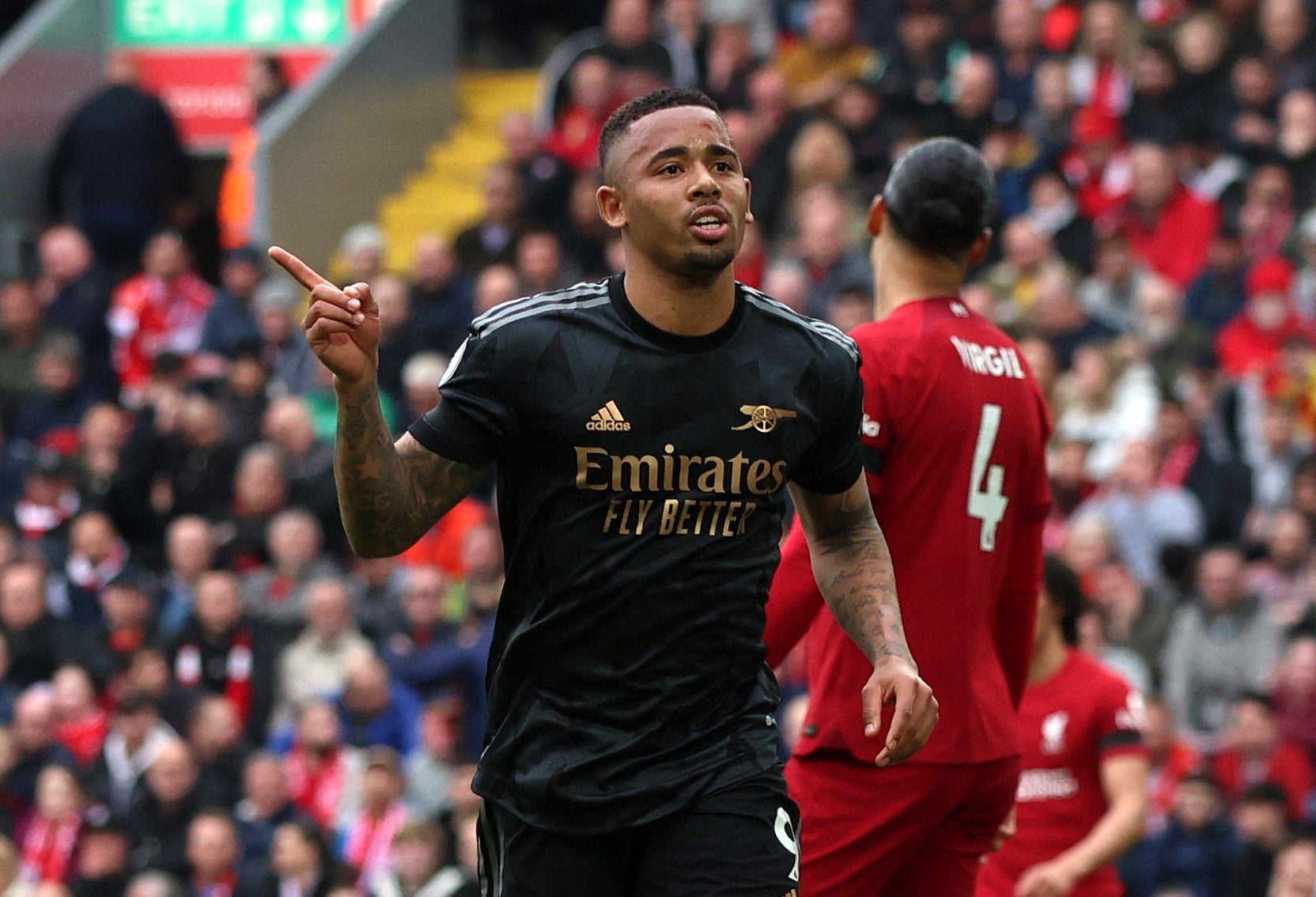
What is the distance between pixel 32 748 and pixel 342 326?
9052 millimetres

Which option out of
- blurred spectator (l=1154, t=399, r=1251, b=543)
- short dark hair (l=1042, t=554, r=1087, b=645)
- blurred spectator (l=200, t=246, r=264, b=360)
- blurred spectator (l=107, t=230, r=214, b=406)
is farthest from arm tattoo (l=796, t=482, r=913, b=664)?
blurred spectator (l=107, t=230, r=214, b=406)

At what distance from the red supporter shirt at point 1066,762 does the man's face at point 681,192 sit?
2.91 metres

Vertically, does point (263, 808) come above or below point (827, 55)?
below

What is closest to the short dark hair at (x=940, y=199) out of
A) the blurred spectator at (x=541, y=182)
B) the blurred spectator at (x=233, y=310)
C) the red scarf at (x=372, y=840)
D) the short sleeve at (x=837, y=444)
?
the short sleeve at (x=837, y=444)

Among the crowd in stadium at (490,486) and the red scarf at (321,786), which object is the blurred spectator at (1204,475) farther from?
the red scarf at (321,786)

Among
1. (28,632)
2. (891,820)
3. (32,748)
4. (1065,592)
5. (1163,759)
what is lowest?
(32,748)

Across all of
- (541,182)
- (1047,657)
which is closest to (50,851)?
(541,182)

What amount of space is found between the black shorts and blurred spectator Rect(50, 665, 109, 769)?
8.45 m

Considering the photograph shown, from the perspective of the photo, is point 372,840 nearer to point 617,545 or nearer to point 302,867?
point 302,867

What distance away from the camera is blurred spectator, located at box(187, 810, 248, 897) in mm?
11680

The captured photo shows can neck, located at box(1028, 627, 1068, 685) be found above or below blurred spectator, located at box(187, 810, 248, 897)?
above

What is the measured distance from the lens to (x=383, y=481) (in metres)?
4.53

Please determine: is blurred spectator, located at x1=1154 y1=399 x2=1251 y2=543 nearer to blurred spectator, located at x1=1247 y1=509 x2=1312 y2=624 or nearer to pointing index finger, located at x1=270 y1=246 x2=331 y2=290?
blurred spectator, located at x1=1247 y1=509 x2=1312 y2=624

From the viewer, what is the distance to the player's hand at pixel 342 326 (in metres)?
4.34
